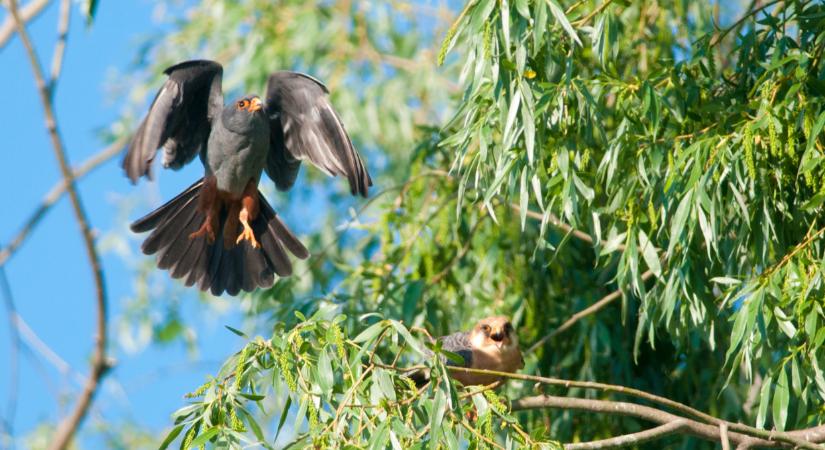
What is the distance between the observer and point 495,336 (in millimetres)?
4398

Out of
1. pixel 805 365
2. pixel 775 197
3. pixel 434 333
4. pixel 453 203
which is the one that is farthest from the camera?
pixel 453 203

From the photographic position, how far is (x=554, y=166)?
3955 mm

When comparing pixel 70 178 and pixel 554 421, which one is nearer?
pixel 70 178

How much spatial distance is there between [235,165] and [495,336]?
1.49 metres

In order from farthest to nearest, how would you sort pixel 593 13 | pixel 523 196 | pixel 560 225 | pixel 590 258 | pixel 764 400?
pixel 590 258, pixel 560 225, pixel 593 13, pixel 523 196, pixel 764 400

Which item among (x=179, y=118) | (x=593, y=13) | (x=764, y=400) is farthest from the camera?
(x=179, y=118)

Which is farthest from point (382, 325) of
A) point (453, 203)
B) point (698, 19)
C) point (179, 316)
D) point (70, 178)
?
point (179, 316)

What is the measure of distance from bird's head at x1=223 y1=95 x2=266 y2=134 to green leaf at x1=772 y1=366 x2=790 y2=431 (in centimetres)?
252

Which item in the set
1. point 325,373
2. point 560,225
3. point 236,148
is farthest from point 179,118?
point 325,373

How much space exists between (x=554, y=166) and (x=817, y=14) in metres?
1.02

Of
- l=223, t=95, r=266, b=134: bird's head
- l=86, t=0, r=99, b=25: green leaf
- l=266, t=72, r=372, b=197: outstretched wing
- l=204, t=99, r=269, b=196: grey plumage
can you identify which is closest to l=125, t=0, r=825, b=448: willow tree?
l=266, t=72, r=372, b=197: outstretched wing

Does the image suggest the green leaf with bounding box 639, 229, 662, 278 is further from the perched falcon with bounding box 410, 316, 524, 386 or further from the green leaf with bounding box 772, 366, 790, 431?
the perched falcon with bounding box 410, 316, 524, 386

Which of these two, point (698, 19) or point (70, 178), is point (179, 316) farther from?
point (70, 178)

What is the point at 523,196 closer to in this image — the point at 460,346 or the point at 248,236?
the point at 460,346
